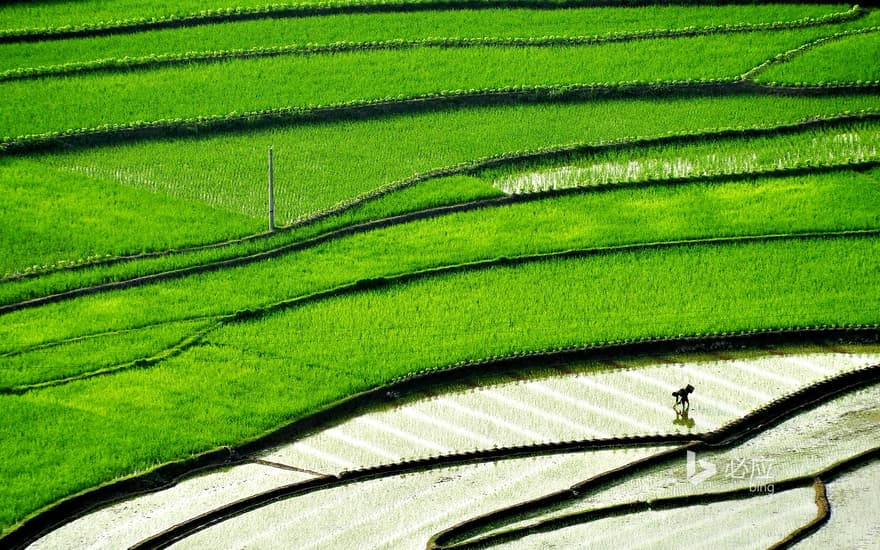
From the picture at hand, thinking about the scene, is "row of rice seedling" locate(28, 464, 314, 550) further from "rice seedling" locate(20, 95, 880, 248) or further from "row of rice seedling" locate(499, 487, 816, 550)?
"rice seedling" locate(20, 95, 880, 248)

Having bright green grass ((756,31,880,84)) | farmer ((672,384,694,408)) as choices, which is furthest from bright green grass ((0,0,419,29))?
farmer ((672,384,694,408))

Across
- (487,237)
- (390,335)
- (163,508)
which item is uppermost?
(487,237)

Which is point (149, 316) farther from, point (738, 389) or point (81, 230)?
point (738, 389)

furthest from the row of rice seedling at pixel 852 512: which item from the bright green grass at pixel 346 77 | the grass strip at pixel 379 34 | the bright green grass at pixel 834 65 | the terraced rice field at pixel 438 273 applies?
the grass strip at pixel 379 34

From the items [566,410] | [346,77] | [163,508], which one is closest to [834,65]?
[346,77]

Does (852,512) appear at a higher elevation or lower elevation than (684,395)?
lower

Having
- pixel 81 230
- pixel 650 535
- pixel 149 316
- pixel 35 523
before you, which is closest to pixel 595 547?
pixel 650 535

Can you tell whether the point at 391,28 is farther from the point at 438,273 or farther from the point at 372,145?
the point at 438,273
